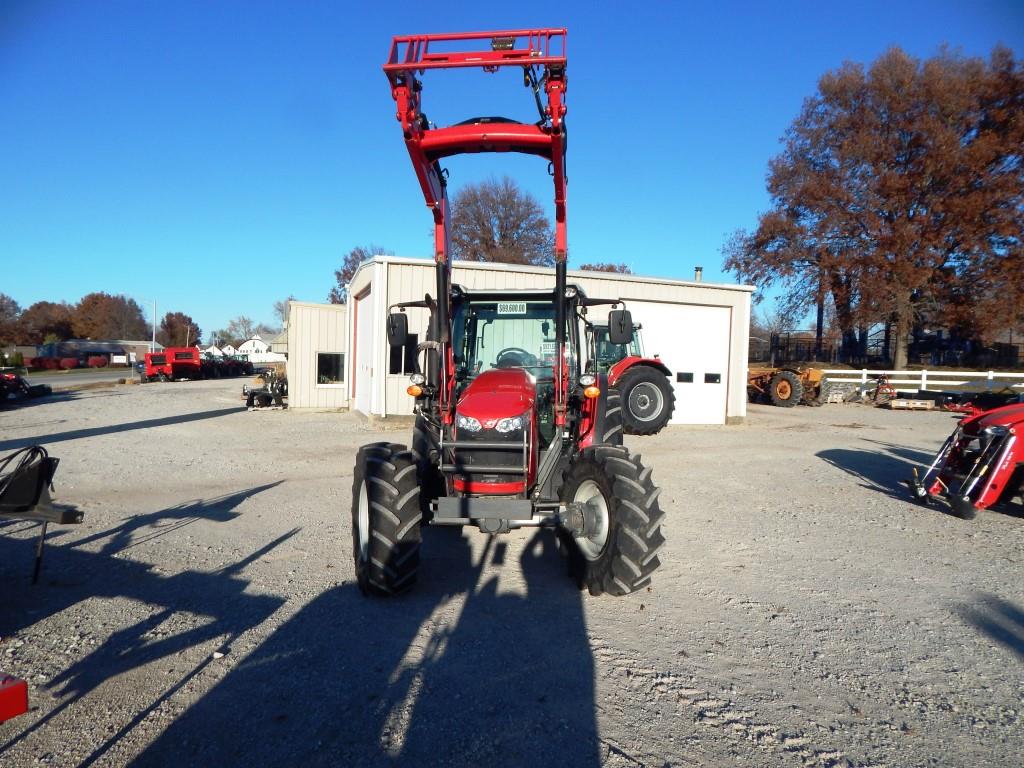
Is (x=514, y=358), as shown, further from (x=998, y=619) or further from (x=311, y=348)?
(x=311, y=348)

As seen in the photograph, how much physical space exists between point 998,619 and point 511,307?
14.3 feet

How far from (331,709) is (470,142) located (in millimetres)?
3759

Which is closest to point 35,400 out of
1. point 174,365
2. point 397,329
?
point 174,365

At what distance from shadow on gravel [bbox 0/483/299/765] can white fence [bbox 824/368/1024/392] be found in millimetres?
23701

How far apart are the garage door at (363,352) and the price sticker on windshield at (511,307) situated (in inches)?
370

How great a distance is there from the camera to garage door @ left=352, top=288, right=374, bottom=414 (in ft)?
50.7

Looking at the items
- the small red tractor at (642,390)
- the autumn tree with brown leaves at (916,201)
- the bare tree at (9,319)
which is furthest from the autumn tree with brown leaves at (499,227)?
the bare tree at (9,319)

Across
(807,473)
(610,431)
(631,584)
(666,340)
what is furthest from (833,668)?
(666,340)

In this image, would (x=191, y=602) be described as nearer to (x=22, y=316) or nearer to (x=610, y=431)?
(x=610, y=431)

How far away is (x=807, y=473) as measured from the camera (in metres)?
9.80

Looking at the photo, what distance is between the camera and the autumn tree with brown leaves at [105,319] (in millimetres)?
85312

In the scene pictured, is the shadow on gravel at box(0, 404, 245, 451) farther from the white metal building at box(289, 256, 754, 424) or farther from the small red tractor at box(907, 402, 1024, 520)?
the small red tractor at box(907, 402, 1024, 520)

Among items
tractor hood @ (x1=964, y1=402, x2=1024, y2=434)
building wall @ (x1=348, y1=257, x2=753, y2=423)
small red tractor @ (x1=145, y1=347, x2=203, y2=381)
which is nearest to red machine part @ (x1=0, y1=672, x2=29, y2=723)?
tractor hood @ (x1=964, y1=402, x2=1024, y2=434)

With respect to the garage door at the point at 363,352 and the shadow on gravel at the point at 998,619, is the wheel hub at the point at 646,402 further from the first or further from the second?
the shadow on gravel at the point at 998,619
